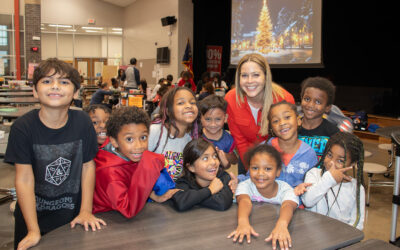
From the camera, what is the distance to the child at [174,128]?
2.04 metres

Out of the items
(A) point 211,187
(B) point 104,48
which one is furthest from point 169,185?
(B) point 104,48

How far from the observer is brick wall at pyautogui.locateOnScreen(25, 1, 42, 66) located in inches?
493

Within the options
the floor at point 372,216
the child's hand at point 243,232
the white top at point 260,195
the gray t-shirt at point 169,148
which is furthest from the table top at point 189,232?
the floor at point 372,216

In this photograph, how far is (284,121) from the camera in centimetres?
192

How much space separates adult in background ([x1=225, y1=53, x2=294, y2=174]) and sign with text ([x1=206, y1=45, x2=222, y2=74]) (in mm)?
8733

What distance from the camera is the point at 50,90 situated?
149cm

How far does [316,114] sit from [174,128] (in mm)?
903

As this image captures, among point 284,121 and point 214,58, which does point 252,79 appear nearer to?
point 284,121

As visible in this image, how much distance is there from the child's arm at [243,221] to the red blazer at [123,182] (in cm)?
39

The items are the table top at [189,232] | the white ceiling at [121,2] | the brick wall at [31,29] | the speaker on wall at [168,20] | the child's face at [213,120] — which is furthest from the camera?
the white ceiling at [121,2]

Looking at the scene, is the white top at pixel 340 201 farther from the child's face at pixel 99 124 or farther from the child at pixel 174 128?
the child's face at pixel 99 124

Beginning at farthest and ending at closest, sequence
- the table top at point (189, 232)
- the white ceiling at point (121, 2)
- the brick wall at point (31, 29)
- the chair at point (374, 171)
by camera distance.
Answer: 1. the white ceiling at point (121, 2)
2. the brick wall at point (31, 29)
3. the chair at point (374, 171)
4. the table top at point (189, 232)

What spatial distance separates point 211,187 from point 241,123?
0.88 m

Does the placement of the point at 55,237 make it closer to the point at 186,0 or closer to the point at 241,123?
the point at 241,123
